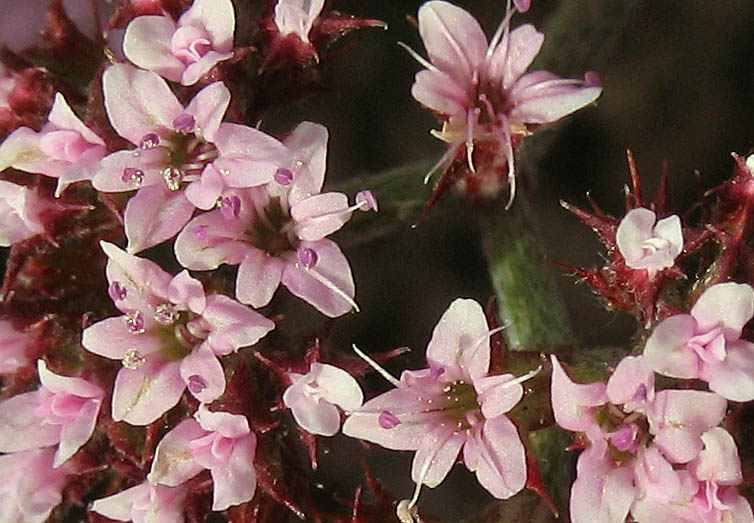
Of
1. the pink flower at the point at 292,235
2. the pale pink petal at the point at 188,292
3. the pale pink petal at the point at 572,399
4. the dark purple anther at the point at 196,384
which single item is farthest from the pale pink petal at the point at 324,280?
the pale pink petal at the point at 572,399

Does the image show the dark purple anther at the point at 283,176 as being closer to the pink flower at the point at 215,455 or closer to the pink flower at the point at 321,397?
the pink flower at the point at 321,397

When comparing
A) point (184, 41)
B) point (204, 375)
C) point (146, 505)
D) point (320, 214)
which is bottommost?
point (146, 505)

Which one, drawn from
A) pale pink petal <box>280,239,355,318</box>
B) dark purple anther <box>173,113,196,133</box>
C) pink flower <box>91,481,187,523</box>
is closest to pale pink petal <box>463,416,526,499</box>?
pale pink petal <box>280,239,355,318</box>

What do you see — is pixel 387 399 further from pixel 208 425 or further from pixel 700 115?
pixel 700 115

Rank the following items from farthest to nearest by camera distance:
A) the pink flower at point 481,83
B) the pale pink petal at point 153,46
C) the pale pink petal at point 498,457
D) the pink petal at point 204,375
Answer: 1. the pink flower at point 481,83
2. the pale pink petal at point 153,46
3. the pink petal at point 204,375
4. the pale pink petal at point 498,457

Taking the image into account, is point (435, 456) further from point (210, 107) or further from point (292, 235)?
point (210, 107)

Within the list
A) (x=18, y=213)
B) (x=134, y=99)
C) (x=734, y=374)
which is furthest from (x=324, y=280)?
(x=734, y=374)

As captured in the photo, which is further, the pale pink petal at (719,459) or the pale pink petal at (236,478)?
the pale pink petal at (236,478)
